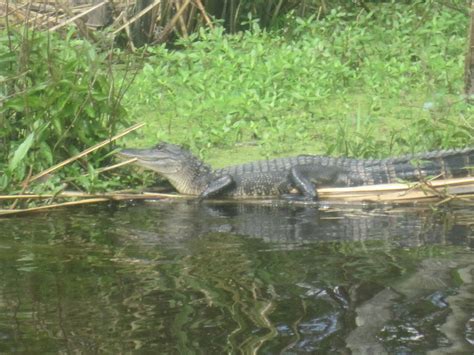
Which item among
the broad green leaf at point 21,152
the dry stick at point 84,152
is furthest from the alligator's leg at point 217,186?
the broad green leaf at point 21,152

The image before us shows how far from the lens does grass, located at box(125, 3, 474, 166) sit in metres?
8.88

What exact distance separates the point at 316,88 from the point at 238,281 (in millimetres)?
4604

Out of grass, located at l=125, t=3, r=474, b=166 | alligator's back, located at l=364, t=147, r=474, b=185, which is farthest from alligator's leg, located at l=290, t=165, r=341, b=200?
grass, located at l=125, t=3, r=474, b=166

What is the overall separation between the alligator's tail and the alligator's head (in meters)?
1.37

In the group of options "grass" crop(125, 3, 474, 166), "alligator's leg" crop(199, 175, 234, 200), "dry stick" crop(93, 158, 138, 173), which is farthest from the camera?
"grass" crop(125, 3, 474, 166)

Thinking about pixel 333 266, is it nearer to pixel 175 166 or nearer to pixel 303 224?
pixel 303 224

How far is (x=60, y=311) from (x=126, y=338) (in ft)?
1.74

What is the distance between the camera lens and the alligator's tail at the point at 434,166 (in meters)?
7.65

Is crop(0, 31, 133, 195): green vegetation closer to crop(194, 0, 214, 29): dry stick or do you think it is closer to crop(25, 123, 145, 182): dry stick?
crop(25, 123, 145, 182): dry stick

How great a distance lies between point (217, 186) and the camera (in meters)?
8.12

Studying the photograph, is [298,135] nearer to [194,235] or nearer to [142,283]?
[194,235]

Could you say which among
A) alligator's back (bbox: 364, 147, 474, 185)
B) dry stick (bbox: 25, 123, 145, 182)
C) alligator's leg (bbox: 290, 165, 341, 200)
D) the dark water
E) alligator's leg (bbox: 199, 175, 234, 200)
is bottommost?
the dark water

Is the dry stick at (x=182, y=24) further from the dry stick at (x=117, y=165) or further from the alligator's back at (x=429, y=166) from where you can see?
the alligator's back at (x=429, y=166)

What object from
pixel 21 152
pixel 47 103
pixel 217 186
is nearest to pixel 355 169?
pixel 217 186
